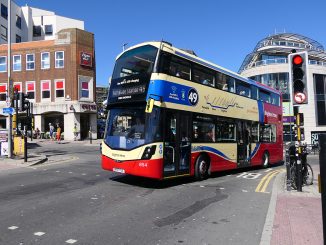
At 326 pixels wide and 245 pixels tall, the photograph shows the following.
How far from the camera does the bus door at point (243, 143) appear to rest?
15.8 metres

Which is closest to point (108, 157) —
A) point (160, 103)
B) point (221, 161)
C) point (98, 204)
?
point (160, 103)

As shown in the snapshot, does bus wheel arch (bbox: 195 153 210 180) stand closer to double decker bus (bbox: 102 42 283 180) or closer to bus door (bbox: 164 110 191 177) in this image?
double decker bus (bbox: 102 42 283 180)

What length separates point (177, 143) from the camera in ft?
38.0

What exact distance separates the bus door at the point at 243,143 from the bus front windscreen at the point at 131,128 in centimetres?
589

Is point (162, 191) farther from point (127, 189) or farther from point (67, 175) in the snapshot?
point (67, 175)

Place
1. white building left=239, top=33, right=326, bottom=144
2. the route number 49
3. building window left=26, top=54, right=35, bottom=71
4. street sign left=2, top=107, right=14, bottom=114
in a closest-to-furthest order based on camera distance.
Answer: the route number 49
street sign left=2, top=107, right=14, bottom=114
building window left=26, top=54, right=35, bottom=71
white building left=239, top=33, right=326, bottom=144

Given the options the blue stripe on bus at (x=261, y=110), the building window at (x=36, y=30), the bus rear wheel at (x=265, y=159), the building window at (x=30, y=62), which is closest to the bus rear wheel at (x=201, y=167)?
the blue stripe on bus at (x=261, y=110)

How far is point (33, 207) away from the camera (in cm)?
806

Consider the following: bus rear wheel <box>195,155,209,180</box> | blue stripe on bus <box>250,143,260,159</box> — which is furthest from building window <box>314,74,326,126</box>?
bus rear wheel <box>195,155,209,180</box>

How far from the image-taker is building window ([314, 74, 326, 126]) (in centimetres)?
5322

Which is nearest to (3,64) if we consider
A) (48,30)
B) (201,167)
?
(48,30)

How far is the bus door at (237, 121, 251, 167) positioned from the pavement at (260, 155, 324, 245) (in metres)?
4.99

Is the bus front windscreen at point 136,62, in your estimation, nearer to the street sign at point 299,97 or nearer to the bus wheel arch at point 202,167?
the bus wheel arch at point 202,167

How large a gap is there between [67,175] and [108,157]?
101 inches
